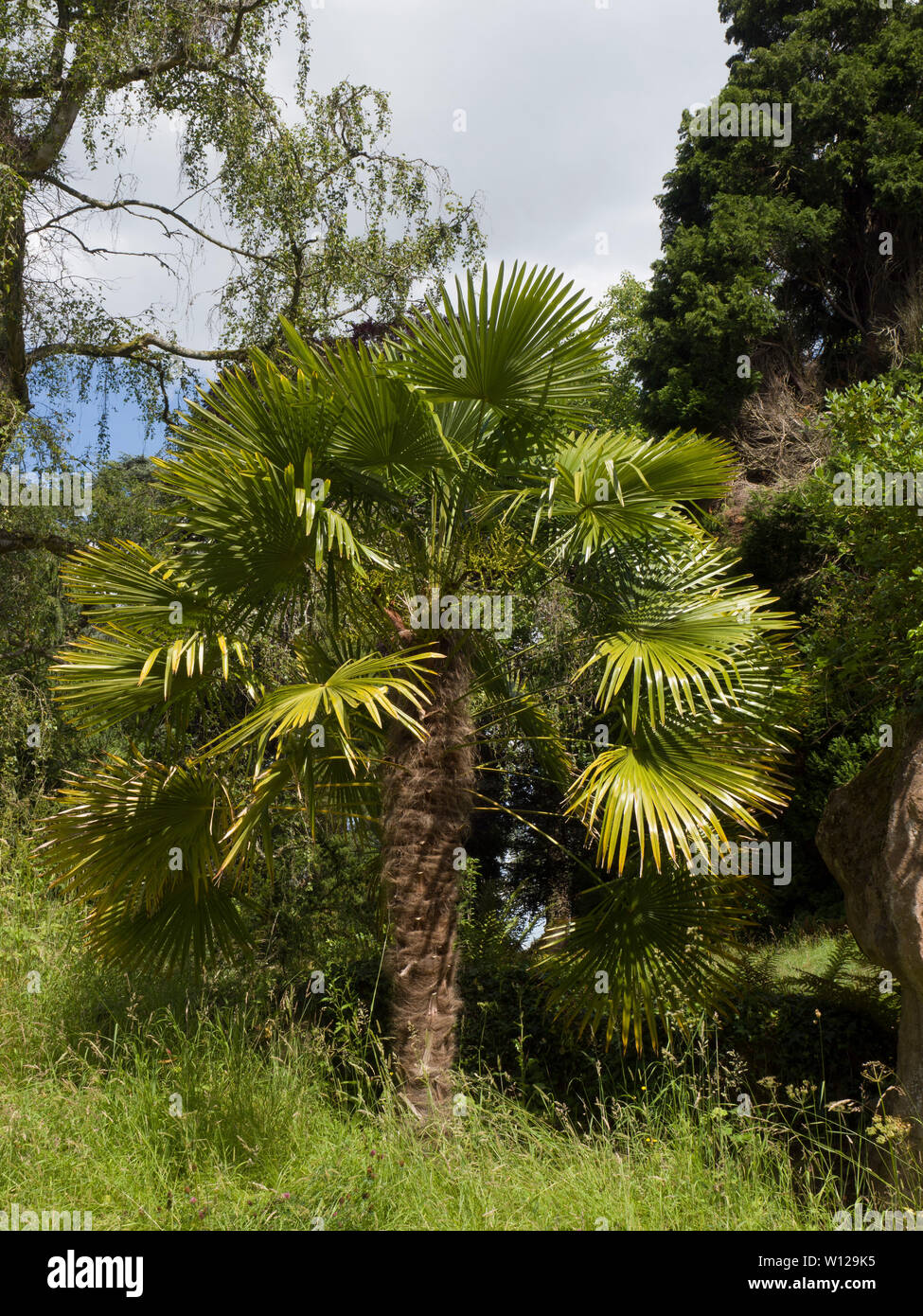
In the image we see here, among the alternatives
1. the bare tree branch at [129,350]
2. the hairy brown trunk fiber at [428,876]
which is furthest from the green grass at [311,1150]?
the bare tree branch at [129,350]

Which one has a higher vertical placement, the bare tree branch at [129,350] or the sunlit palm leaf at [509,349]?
the bare tree branch at [129,350]

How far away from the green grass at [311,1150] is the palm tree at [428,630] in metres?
0.52

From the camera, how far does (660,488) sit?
5504 mm

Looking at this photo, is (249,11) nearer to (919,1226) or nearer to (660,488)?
(660,488)

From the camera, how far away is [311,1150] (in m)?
4.59

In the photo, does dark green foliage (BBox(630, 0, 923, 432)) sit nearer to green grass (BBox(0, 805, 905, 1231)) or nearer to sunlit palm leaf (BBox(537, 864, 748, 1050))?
sunlit palm leaf (BBox(537, 864, 748, 1050))

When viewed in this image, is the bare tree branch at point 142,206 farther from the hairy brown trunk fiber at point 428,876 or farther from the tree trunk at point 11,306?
the hairy brown trunk fiber at point 428,876

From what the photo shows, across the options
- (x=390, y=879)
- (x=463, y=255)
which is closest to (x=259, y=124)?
(x=463, y=255)

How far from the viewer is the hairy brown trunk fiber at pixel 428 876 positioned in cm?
531

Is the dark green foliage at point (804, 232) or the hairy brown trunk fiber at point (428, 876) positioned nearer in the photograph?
the hairy brown trunk fiber at point (428, 876)

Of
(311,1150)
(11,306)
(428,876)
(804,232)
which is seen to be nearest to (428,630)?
(428,876)

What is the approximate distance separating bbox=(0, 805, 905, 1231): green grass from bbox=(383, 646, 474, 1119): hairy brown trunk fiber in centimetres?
28

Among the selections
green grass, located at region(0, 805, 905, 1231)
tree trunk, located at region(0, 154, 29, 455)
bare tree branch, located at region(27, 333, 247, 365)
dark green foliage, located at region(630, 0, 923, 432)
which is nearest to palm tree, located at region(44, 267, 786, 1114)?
green grass, located at region(0, 805, 905, 1231)
